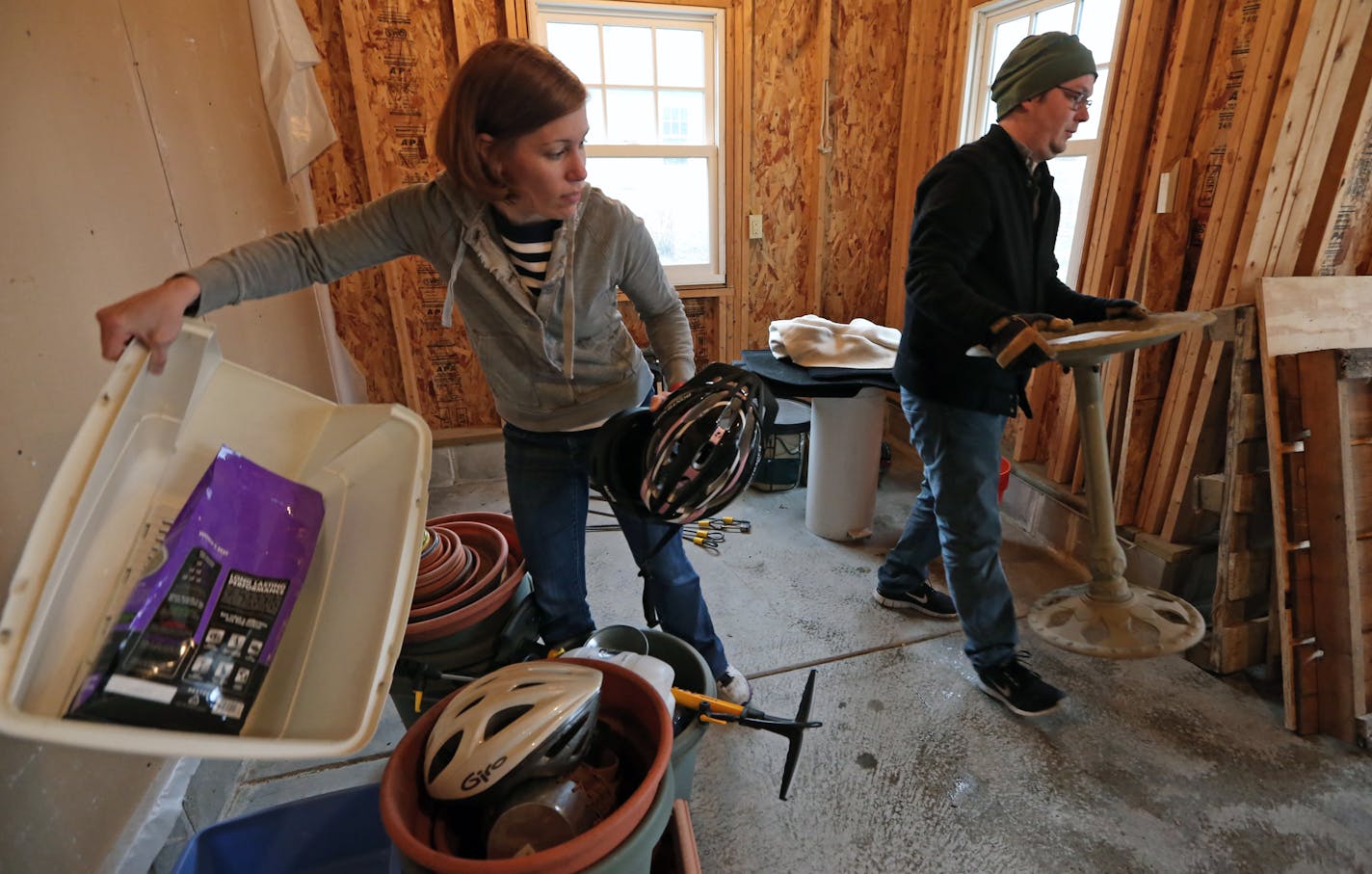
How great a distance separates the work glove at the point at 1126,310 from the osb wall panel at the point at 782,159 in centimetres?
216

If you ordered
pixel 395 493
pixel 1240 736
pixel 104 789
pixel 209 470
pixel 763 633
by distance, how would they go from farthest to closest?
pixel 763 633
pixel 1240 736
pixel 104 789
pixel 395 493
pixel 209 470

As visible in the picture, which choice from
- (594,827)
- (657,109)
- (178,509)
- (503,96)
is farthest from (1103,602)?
(657,109)

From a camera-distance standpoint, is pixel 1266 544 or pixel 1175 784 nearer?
pixel 1175 784

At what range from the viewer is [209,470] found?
29.3 inches

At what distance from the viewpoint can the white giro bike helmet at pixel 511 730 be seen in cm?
82

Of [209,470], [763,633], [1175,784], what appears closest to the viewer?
[209,470]

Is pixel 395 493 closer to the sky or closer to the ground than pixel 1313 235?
closer to the ground

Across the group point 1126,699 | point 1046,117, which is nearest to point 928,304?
point 1046,117

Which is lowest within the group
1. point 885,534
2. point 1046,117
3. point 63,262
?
point 885,534

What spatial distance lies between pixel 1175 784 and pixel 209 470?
6.87ft

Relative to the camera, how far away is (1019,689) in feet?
6.00

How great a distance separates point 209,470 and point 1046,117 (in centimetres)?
176

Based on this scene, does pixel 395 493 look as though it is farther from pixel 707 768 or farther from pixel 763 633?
pixel 763 633

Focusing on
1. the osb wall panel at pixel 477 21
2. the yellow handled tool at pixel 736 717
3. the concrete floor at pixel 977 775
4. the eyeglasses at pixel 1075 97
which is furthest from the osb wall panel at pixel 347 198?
the eyeglasses at pixel 1075 97
